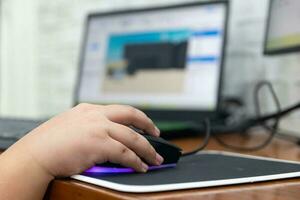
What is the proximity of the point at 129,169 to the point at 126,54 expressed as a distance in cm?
81

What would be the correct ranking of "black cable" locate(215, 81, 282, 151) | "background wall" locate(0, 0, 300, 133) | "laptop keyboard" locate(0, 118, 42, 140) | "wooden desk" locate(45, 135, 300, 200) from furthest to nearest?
"background wall" locate(0, 0, 300, 133) → "black cable" locate(215, 81, 282, 151) → "laptop keyboard" locate(0, 118, 42, 140) → "wooden desk" locate(45, 135, 300, 200)

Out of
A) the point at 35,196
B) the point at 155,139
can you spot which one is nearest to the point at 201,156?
the point at 155,139

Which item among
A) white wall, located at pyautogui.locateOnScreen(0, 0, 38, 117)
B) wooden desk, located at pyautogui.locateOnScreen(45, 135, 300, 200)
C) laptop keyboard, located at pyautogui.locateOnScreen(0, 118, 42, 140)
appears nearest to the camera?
wooden desk, located at pyautogui.locateOnScreen(45, 135, 300, 200)

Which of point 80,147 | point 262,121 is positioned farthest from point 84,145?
point 262,121

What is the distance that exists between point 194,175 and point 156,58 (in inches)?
29.0

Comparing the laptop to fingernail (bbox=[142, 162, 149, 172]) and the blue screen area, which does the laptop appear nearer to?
the blue screen area

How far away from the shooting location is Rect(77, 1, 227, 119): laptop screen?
3.69ft

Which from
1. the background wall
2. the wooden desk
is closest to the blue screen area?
the background wall

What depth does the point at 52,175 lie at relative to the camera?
1.60 ft

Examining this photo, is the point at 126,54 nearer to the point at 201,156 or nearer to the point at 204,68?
the point at 204,68

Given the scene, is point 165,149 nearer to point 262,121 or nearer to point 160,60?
point 262,121

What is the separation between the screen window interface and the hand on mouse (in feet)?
2.00

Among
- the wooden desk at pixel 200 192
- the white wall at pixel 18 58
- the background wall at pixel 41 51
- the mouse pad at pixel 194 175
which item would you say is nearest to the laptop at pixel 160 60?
the background wall at pixel 41 51

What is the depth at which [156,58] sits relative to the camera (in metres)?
1.21
